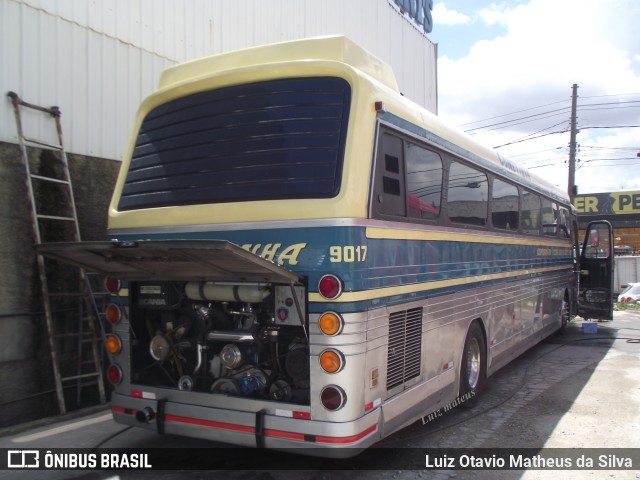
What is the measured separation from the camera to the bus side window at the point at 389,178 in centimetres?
415

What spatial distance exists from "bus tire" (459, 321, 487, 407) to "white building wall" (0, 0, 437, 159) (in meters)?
5.09

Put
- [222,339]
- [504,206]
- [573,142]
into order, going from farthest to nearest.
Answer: [573,142] < [504,206] < [222,339]

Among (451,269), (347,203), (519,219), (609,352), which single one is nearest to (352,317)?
(347,203)

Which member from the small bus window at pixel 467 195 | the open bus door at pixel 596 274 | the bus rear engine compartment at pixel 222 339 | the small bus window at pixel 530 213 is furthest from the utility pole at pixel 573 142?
the bus rear engine compartment at pixel 222 339

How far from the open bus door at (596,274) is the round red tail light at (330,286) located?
10290 mm

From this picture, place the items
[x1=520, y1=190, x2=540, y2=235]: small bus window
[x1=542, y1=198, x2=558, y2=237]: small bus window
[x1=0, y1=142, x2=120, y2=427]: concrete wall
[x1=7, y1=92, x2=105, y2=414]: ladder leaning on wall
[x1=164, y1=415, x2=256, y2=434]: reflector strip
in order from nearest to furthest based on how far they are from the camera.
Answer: [x1=164, y1=415, x2=256, y2=434]: reflector strip < [x1=0, y1=142, x2=120, y2=427]: concrete wall < [x1=7, y1=92, x2=105, y2=414]: ladder leaning on wall < [x1=520, y1=190, x2=540, y2=235]: small bus window < [x1=542, y1=198, x2=558, y2=237]: small bus window

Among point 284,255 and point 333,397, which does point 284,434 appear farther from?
point 284,255

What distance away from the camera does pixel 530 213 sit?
28.1 ft

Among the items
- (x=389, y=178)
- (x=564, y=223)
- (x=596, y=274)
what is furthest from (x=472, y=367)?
(x=596, y=274)

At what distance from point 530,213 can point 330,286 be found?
5912 millimetres

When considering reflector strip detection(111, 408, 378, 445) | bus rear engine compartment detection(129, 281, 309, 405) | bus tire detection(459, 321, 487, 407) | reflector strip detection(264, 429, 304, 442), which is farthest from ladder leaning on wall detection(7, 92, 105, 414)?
bus tire detection(459, 321, 487, 407)

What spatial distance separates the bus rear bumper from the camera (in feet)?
12.0

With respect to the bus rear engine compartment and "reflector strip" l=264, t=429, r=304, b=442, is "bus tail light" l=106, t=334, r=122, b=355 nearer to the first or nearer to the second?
the bus rear engine compartment

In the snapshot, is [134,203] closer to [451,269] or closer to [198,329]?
[198,329]
